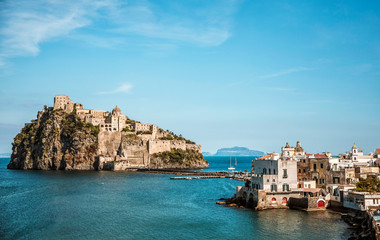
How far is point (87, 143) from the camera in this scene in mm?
118125

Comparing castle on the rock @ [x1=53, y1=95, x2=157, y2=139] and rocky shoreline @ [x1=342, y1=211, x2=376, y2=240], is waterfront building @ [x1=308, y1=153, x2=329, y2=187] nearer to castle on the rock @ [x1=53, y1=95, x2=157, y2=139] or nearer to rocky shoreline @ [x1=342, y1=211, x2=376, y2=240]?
rocky shoreline @ [x1=342, y1=211, x2=376, y2=240]

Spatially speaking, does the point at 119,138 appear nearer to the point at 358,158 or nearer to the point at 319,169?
the point at 358,158

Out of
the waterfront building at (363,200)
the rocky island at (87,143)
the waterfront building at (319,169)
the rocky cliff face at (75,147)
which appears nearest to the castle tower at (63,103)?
the rocky island at (87,143)

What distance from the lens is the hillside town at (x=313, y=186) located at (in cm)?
4200

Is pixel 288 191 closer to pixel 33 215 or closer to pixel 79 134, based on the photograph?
pixel 33 215

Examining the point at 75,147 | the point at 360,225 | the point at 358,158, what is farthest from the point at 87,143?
the point at 360,225

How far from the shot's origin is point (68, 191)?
65312 millimetres

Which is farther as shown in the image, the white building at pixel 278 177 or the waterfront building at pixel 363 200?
the white building at pixel 278 177

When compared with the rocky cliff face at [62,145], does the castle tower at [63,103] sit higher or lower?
higher

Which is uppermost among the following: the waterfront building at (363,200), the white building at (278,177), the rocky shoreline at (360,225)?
the white building at (278,177)

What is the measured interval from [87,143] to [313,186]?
85850 millimetres

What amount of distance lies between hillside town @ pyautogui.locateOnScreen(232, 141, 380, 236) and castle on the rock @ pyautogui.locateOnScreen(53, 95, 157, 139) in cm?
8343

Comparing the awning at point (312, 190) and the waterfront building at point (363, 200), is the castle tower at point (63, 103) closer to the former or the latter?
the awning at point (312, 190)

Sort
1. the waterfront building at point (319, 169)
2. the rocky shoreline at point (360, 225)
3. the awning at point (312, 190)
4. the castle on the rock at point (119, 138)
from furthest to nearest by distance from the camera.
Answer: the castle on the rock at point (119, 138)
the waterfront building at point (319, 169)
the awning at point (312, 190)
the rocky shoreline at point (360, 225)
